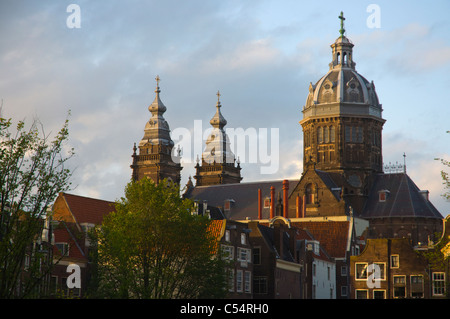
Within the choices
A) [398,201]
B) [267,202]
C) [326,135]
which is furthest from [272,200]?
[398,201]

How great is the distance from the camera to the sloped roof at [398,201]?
108 m

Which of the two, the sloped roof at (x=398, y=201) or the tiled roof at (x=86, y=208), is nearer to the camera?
the tiled roof at (x=86, y=208)

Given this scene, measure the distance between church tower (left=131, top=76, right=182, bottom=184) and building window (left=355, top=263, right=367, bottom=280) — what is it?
72521mm

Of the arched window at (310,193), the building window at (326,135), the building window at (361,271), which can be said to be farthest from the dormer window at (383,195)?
the building window at (361,271)

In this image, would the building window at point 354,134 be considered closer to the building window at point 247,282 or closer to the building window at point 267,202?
the building window at point 267,202

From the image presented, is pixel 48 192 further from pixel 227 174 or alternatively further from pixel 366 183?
pixel 227 174

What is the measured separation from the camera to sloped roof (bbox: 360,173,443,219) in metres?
108

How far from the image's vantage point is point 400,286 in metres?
65.8

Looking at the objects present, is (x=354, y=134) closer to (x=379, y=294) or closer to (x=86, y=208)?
(x=86, y=208)

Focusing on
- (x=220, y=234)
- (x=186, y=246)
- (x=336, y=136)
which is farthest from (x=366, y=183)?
(x=186, y=246)

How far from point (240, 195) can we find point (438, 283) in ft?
199

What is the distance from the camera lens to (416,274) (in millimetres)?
65312

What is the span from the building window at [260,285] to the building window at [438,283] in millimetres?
13139

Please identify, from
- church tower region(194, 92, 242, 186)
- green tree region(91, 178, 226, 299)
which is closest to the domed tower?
church tower region(194, 92, 242, 186)
